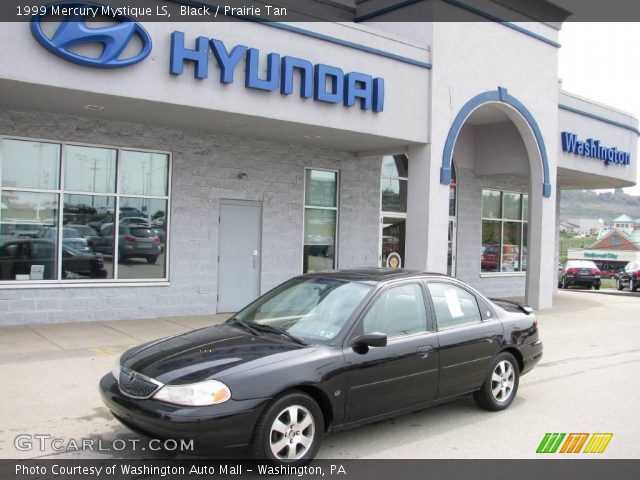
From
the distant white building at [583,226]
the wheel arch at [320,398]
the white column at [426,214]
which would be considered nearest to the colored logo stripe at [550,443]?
the wheel arch at [320,398]

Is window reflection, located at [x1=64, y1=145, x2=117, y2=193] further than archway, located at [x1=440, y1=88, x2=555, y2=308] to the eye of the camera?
No

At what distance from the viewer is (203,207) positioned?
11.8 metres

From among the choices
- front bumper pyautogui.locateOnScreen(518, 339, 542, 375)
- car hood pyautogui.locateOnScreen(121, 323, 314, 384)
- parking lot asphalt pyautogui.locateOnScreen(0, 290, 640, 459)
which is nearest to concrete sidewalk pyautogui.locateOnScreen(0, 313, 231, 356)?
parking lot asphalt pyautogui.locateOnScreen(0, 290, 640, 459)

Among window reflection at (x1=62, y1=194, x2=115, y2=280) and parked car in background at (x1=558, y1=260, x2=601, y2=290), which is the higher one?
window reflection at (x1=62, y1=194, x2=115, y2=280)

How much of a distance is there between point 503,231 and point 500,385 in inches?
499

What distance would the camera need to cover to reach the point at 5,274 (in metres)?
9.84

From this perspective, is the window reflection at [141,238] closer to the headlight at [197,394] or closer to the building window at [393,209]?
the building window at [393,209]

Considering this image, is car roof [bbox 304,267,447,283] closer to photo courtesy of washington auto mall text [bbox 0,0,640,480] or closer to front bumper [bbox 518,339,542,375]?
photo courtesy of washington auto mall text [bbox 0,0,640,480]

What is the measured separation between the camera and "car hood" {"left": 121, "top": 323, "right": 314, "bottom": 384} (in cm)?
448

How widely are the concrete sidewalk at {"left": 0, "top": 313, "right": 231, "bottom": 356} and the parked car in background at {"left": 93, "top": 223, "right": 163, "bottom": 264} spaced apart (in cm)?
120

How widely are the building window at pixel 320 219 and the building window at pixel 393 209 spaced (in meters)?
1.55

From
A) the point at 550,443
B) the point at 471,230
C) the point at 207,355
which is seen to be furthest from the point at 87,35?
the point at 471,230

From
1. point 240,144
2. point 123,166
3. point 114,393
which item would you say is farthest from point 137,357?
point 240,144

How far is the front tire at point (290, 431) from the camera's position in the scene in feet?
14.3
